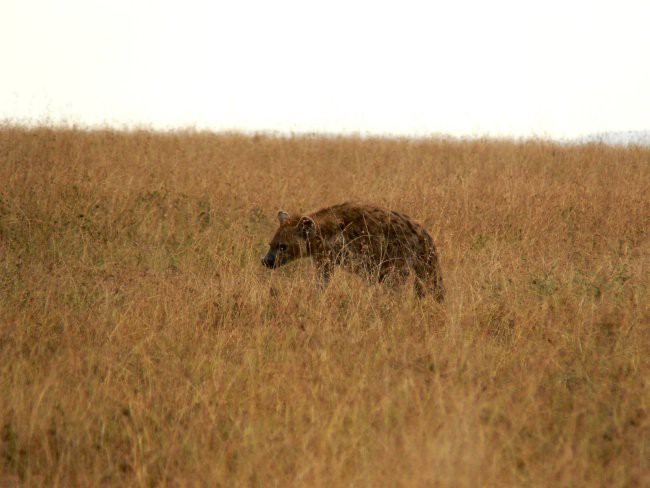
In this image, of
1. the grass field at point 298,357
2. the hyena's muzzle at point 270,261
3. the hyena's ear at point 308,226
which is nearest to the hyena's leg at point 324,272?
the grass field at point 298,357

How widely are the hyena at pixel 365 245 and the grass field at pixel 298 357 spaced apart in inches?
9.3

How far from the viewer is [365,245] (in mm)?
6980

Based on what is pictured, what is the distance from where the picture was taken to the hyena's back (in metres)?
6.89

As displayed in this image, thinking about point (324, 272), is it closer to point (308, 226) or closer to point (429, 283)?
point (308, 226)

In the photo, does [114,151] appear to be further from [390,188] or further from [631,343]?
[631,343]

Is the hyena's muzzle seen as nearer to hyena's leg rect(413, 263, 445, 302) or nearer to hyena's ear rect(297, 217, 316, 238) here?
hyena's ear rect(297, 217, 316, 238)

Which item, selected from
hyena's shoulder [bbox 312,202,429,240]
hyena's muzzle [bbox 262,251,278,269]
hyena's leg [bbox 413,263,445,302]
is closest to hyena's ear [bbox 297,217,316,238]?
hyena's shoulder [bbox 312,202,429,240]

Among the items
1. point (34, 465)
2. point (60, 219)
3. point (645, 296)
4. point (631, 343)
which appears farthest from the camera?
point (60, 219)

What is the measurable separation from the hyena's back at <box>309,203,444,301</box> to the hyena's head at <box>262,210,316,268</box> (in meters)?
0.23

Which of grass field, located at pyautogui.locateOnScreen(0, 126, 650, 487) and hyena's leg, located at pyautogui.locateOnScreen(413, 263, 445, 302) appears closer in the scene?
grass field, located at pyautogui.locateOnScreen(0, 126, 650, 487)

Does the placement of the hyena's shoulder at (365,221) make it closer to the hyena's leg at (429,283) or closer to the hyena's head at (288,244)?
A: the hyena's head at (288,244)

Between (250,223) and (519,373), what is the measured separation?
20.3 feet

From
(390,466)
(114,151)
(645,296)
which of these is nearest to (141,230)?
(114,151)

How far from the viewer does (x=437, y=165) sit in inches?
590
